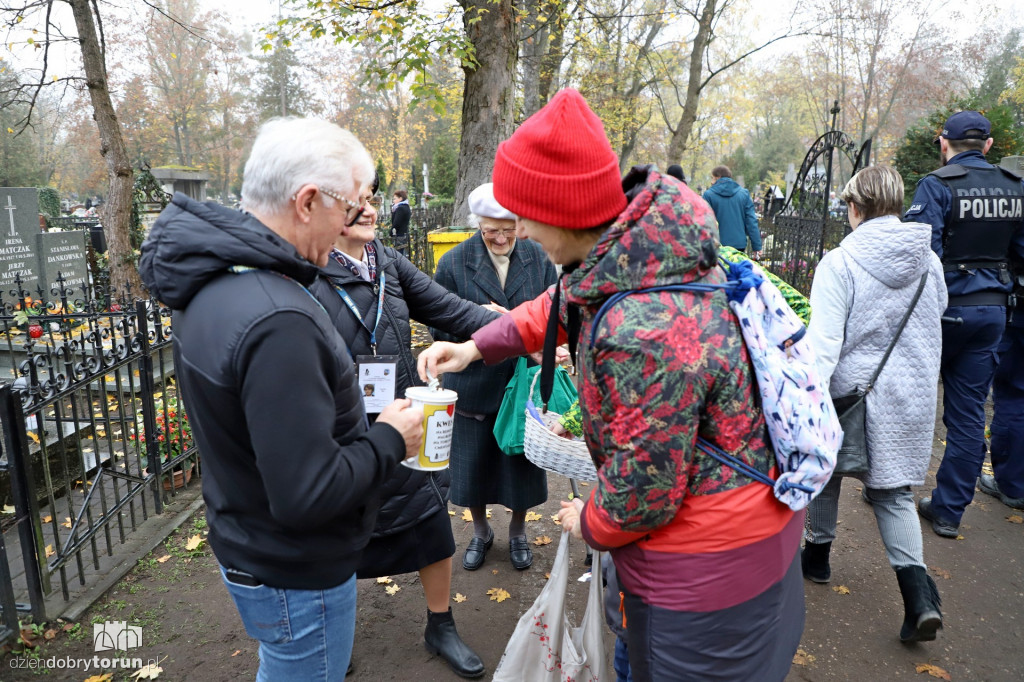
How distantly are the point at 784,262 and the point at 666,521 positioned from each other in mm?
10124

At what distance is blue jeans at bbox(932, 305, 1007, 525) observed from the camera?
3787 millimetres

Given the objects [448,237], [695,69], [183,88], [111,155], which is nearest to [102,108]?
[111,155]

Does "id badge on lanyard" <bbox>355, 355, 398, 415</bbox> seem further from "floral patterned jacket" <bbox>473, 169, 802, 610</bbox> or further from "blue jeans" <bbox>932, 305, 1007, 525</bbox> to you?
"blue jeans" <bbox>932, 305, 1007, 525</bbox>

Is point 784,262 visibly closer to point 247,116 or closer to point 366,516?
point 366,516

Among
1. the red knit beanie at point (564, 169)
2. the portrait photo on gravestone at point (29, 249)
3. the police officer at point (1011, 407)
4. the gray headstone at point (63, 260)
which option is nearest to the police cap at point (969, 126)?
the police officer at point (1011, 407)

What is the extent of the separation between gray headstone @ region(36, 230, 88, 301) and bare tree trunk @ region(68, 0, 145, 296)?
861 millimetres

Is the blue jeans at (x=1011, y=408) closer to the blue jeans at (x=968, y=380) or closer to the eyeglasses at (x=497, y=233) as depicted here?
the blue jeans at (x=968, y=380)

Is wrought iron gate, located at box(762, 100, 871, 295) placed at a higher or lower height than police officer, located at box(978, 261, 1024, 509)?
higher

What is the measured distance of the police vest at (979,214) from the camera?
3.88m

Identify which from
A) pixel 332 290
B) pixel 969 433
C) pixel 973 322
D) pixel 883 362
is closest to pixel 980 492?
pixel 969 433

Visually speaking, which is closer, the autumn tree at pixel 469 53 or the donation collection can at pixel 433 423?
the donation collection can at pixel 433 423

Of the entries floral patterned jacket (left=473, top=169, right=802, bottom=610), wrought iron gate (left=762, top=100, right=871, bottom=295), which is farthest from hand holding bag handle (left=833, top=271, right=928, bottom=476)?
wrought iron gate (left=762, top=100, right=871, bottom=295)

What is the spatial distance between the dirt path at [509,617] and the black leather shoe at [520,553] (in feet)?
0.14

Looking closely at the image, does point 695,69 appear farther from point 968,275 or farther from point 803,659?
point 803,659
